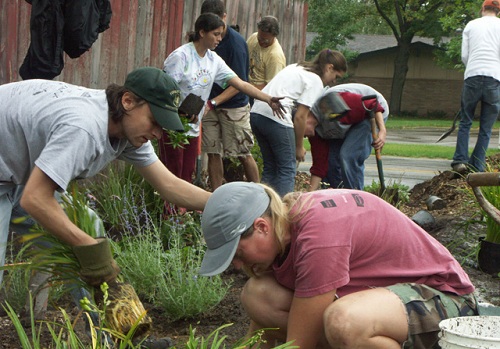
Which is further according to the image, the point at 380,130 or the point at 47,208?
the point at 380,130

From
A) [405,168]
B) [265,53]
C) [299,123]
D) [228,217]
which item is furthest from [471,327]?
[405,168]

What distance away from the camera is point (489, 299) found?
5270 mm

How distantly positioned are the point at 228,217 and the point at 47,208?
0.69 metres

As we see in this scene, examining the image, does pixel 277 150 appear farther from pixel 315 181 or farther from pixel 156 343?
pixel 156 343

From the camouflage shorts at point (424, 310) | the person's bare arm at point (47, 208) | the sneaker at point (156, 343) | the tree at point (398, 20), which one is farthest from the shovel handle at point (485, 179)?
the tree at point (398, 20)

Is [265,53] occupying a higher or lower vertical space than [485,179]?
lower

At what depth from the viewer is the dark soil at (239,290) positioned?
4.61 metres

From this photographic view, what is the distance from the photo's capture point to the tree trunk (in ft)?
135

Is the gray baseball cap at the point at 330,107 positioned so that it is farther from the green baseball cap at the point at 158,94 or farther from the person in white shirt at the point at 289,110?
the green baseball cap at the point at 158,94

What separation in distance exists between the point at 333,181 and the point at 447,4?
1365 inches

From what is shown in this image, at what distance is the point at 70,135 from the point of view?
3.38 m

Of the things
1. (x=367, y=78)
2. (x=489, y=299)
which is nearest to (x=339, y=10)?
(x=367, y=78)

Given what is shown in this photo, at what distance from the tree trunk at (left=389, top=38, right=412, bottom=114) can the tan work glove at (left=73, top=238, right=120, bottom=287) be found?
37.9 m

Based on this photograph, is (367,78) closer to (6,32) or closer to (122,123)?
(6,32)
